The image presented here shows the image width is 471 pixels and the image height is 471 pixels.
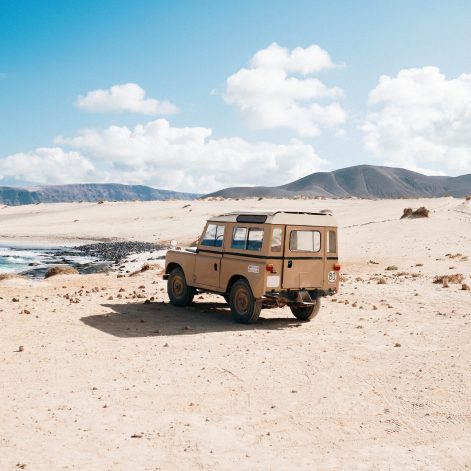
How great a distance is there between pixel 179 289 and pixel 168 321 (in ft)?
6.84

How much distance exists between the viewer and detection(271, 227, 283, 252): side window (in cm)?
1336

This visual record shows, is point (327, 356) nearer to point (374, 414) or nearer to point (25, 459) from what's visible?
point (374, 414)

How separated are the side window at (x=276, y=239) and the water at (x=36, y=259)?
64.4ft

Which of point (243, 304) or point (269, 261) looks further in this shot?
point (243, 304)

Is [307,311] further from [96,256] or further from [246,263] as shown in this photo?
[96,256]

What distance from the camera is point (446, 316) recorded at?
15.4 m

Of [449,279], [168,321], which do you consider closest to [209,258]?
[168,321]

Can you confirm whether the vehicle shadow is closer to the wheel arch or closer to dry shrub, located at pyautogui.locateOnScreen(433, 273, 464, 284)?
the wheel arch

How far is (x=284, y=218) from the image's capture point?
13516 mm

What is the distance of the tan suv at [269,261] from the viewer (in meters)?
13.4

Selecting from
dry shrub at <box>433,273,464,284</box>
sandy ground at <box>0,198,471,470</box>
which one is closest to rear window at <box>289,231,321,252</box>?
sandy ground at <box>0,198,471,470</box>

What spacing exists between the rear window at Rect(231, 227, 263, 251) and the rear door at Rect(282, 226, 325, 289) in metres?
0.64

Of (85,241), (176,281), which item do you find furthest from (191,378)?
(85,241)

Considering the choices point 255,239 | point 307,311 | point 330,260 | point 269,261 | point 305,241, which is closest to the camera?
point 269,261
